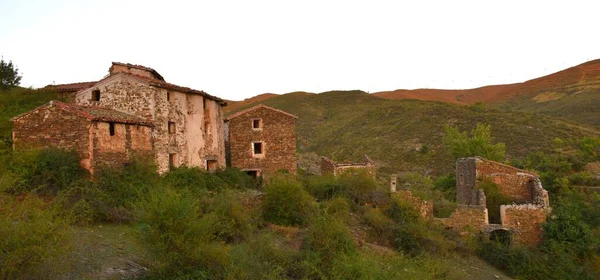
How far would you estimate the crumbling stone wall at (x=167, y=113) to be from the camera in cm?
2047

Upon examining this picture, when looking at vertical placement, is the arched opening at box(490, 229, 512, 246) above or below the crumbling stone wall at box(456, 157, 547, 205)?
below

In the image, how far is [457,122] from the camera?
52500 mm

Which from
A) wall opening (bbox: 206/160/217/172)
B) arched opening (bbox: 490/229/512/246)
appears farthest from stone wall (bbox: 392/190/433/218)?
wall opening (bbox: 206/160/217/172)

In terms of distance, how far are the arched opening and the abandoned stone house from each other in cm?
1410

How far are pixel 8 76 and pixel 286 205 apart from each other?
1925cm

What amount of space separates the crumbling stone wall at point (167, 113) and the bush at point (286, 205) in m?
5.32

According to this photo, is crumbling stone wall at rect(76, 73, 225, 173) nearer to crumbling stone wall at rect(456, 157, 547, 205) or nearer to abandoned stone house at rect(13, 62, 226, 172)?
abandoned stone house at rect(13, 62, 226, 172)

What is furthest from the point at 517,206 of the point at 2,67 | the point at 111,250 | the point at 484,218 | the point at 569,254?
the point at 2,67

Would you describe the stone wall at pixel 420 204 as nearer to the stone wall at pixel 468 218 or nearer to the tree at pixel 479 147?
the stone wall at pixel 468 218

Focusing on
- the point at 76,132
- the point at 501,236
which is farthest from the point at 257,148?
the point at 501,236

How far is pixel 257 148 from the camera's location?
2612 cm

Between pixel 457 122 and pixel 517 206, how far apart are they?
3348 centimetres

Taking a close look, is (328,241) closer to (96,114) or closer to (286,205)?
(286,205)

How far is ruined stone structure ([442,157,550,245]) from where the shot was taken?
20281mm
